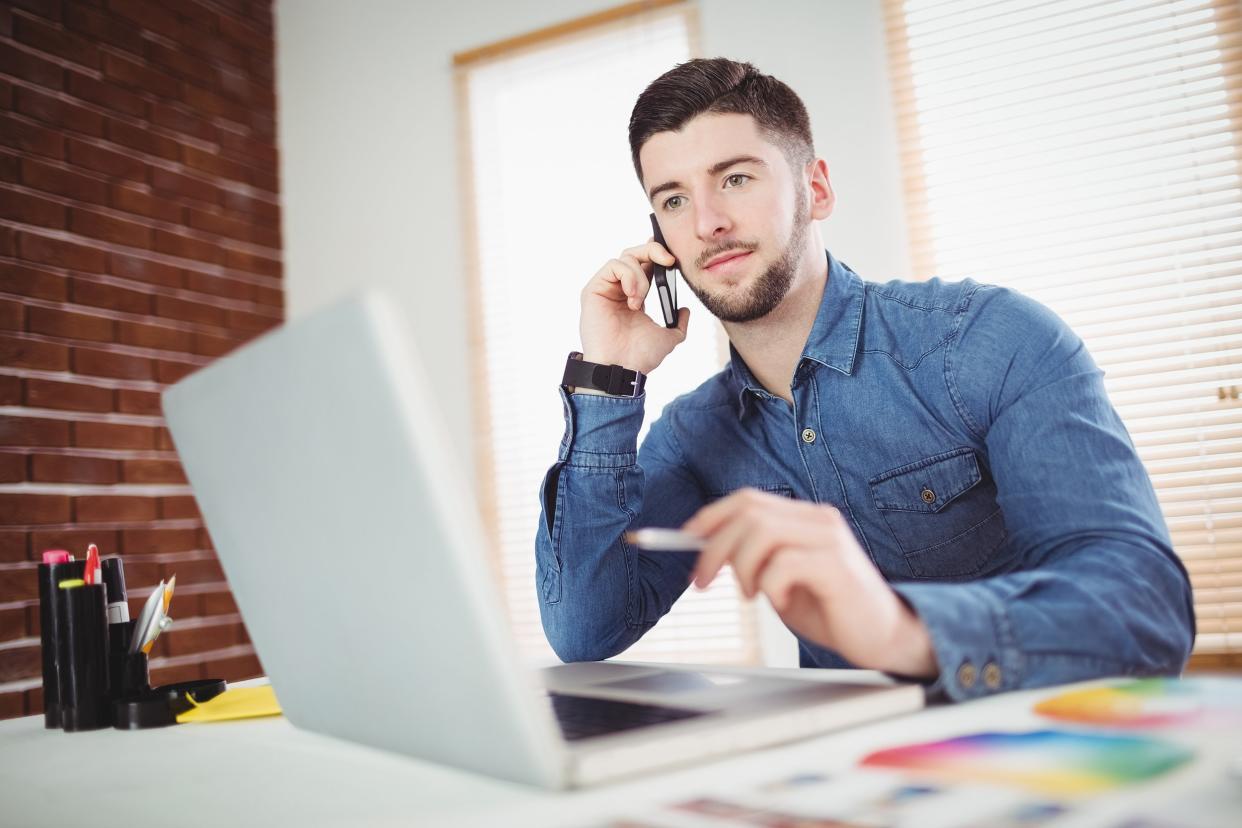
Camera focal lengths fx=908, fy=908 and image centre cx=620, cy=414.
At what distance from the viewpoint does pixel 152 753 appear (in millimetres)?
785

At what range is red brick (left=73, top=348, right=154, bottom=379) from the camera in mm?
2371

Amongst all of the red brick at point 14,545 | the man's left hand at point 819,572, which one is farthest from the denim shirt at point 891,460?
the red brick at point 14,545

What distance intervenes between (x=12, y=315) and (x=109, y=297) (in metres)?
0.28

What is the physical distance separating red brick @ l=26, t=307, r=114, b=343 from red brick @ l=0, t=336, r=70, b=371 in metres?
0.04

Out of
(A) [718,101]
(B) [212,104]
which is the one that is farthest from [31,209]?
(A) [718,101]

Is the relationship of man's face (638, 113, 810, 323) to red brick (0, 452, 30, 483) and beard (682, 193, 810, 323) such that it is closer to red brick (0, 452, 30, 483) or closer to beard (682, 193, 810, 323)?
beard (682, 193, 810, 323)

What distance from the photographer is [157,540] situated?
2516mm

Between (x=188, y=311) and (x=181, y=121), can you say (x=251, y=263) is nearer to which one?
(x=188, y=311)

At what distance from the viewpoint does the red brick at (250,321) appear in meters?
2.88

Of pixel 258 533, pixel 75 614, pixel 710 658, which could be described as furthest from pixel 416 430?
pixel 710 658

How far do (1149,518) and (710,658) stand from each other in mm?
1768

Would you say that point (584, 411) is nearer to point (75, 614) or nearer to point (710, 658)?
point (75, 614)

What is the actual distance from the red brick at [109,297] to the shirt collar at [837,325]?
1.92 metres

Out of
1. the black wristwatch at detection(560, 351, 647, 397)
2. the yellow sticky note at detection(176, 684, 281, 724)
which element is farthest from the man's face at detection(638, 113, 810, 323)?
the yellow sticky note at detection(176, 684, 281, 724)
